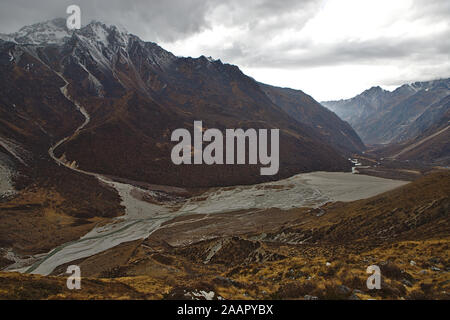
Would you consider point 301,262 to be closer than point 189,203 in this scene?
Yes

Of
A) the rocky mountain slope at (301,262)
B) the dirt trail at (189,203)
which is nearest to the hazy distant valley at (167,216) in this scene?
the rocky mountain slope at (301,262)

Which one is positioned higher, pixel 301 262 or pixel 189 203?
pixel 301 262

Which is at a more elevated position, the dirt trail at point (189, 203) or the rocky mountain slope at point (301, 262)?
the rocky mountain slope at point (301, 262)

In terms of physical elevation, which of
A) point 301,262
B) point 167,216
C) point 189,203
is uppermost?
point 301,262

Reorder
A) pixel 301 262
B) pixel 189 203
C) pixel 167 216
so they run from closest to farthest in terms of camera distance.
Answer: pixel 301 262 < pixel 167 216 < pixel 189 203

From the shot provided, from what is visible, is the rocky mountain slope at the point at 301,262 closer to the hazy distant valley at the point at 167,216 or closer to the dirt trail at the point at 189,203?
the hazy distant valley at the point at 167,216

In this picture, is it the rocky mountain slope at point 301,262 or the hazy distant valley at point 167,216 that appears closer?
the rocky mountain slope at point 301,262

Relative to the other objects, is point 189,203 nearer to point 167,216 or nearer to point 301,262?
point 167,216

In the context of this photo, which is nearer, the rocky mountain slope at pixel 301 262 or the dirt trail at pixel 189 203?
the rocky mountain slope at pixel 301 262

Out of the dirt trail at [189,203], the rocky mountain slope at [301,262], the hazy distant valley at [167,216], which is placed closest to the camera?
the rocky mountain slope at [301,262]

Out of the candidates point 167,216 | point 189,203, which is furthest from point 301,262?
point 189,203

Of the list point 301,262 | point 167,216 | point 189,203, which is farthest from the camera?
point 189,203

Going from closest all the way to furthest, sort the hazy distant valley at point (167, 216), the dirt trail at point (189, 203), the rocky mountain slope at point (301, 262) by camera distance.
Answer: the rocky mountain slope at point (301, 262) → the hazy distant valley at point (167, 216) → the dirt trail at point (189, 203)

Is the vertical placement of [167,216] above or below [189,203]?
below
